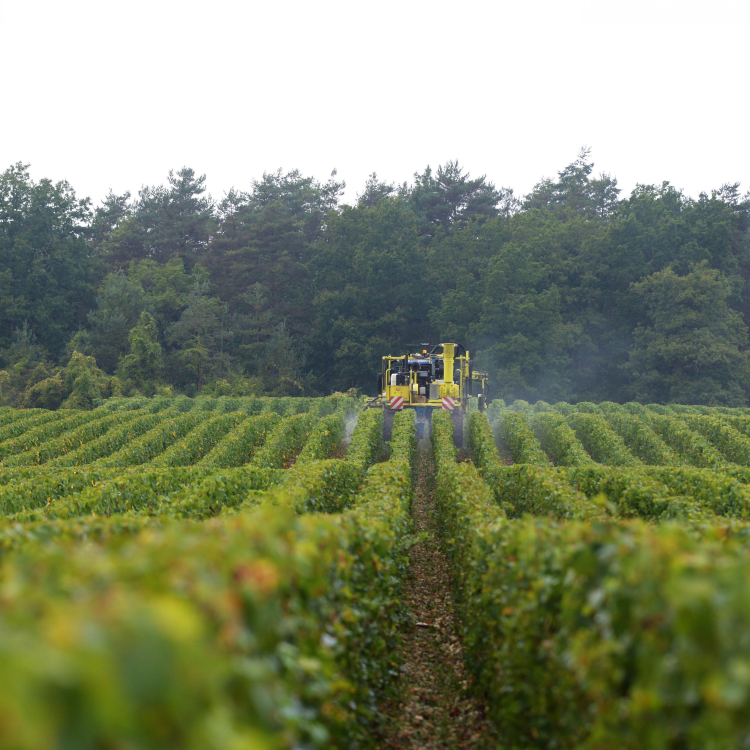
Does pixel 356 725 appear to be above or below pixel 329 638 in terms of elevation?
below

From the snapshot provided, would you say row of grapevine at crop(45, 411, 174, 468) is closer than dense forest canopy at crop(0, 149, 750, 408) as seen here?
Yes

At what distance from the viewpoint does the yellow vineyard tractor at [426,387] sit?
24.1 meters

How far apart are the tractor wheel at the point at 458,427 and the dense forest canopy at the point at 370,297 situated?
1007 inches

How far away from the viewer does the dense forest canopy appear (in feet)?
157

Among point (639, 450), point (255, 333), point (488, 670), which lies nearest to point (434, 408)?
point (639, 450)

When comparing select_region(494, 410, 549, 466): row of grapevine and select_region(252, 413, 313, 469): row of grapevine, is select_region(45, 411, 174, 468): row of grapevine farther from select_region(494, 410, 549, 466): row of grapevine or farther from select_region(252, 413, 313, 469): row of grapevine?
select_region(494, 410, 549, 466): row of grapevine

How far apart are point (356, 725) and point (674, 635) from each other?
295 cm

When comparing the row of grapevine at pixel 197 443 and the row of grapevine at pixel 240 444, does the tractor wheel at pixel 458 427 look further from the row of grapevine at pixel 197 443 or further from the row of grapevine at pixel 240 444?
the row of grapevine at pixel 197 443

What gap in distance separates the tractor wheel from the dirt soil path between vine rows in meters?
11.5

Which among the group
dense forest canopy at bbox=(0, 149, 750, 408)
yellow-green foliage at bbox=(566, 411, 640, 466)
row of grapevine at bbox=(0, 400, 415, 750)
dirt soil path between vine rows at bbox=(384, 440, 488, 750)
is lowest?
dirt soil path between vine rows at bbox=(384, 440, 488, 750)

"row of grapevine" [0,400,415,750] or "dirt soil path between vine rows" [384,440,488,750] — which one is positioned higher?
"row of grapevine" [0,400,415,750]

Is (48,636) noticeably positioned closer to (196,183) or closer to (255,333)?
(255,333)

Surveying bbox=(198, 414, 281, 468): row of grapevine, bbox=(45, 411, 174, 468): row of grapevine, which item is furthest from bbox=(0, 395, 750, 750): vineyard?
bbox=(45, 411, 174, 468): row of grapevine

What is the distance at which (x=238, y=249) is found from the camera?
58.8 meters
